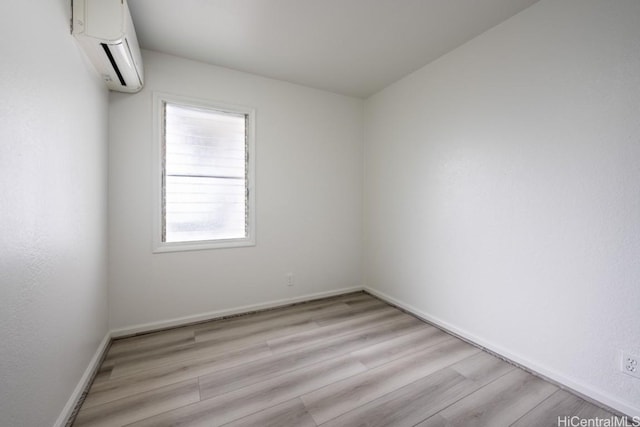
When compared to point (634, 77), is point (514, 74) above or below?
above

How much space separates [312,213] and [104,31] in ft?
7.66

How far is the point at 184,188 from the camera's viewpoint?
8.61ft

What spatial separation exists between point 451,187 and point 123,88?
3.04m

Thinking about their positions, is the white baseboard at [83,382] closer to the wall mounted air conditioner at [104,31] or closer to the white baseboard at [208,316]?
the white baseboard at [208,316]

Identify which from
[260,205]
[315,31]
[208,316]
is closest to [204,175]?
[260,205]

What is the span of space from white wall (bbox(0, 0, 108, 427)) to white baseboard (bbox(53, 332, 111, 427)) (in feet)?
0.15

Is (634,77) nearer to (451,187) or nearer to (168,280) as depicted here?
(451,187)

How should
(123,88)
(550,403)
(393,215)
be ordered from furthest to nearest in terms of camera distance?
(393,215) < (123,88) < (550,403)

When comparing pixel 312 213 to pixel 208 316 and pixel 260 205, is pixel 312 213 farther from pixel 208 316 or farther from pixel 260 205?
pixel 208 316

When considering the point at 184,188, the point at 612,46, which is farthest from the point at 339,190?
the point at 612,46

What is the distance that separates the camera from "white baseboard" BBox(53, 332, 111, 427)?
1393 mm

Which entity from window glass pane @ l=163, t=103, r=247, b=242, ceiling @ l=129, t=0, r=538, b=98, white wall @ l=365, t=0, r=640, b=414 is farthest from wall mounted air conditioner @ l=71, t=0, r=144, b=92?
white wall @ l=365, t=0, r=640, b=414

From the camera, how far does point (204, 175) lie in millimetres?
2705

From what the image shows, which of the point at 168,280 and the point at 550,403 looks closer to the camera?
the point at 550,403
